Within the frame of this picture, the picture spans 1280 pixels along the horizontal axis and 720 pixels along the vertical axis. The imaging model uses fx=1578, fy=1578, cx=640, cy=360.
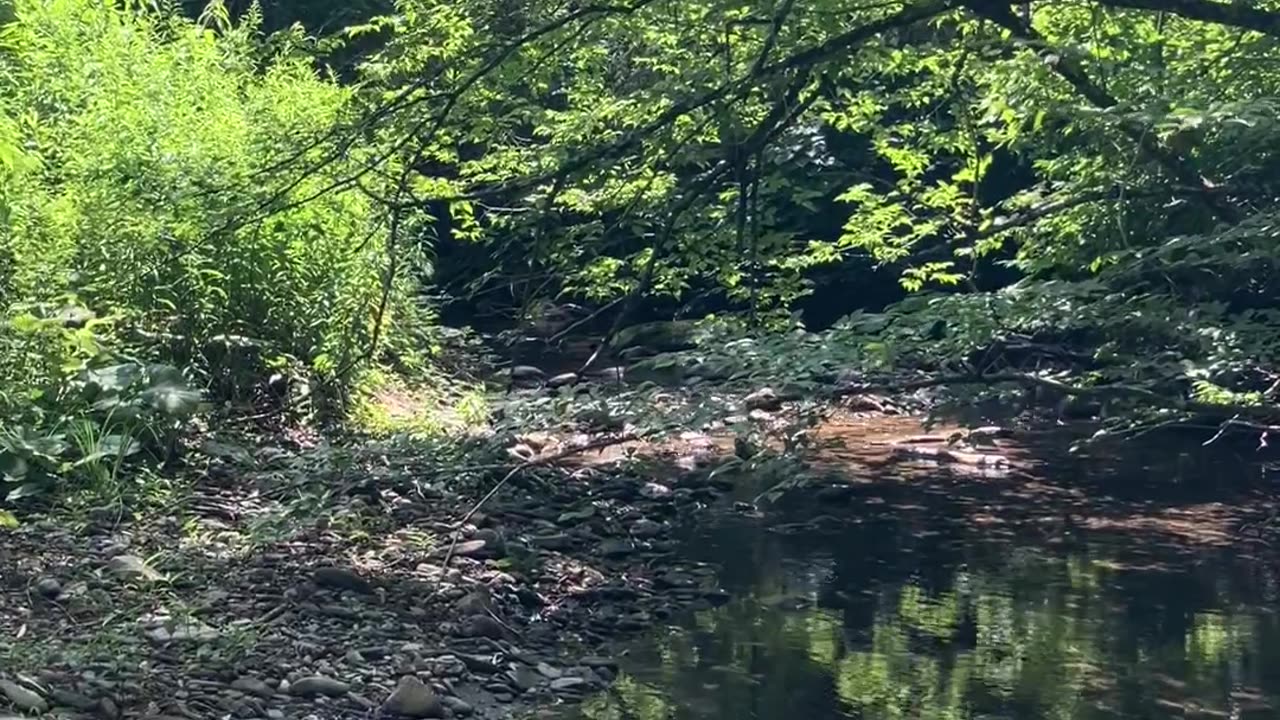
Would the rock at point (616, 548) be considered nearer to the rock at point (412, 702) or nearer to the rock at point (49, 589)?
the rock at point (412, 702)

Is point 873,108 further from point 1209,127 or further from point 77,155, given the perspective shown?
point 77,155

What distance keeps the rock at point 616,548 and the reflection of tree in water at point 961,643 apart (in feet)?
1.64

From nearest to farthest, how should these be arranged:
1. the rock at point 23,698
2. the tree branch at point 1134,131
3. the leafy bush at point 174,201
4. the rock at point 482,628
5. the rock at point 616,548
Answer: the rock at point 23,698
the rock at point 482,628
the tree branch at point 1134,131
the rock at point 616,548
the leafy bush at point 174,201

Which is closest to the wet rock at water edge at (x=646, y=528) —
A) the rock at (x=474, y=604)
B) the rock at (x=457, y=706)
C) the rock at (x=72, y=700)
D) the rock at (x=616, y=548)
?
the rock at (x=616, y=548)

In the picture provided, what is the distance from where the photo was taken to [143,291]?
24.5 ft

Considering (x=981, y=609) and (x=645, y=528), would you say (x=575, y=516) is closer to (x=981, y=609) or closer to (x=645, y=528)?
(x=645, y=528)

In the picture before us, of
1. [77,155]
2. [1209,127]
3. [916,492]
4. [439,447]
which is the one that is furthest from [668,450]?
Result: [1209,127]

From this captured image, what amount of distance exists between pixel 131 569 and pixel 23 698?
1318 mm

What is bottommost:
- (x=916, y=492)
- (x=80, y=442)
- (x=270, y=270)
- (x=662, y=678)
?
(x=662, y=678)

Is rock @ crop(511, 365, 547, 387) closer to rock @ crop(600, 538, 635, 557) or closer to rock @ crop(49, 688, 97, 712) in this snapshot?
rock @ crop(600, 538, 635, 557)

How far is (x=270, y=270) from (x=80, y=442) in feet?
6.27

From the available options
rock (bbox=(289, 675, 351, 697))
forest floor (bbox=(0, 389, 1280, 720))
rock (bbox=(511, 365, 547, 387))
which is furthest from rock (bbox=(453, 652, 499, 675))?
rock (bbox=(511, 365, 547, 387))

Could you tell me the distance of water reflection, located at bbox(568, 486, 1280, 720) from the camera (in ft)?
16.9

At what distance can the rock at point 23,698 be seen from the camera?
3986 mm
